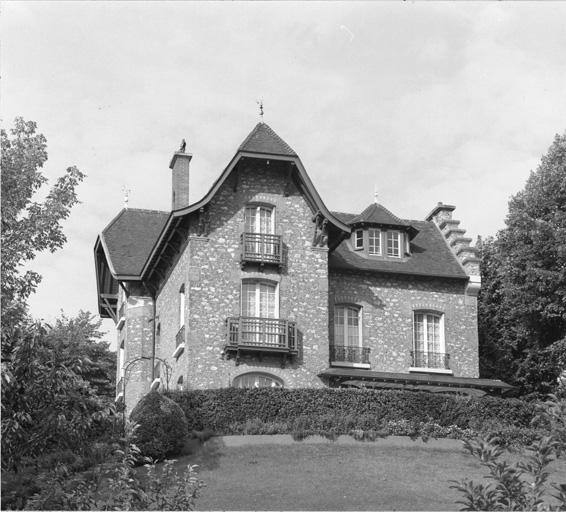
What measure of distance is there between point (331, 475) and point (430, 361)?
10.7 meters

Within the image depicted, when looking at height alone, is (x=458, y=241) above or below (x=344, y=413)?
above

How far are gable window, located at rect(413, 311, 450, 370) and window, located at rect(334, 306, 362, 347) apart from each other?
2.01m

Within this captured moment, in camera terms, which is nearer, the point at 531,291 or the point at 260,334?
the point at 260,334

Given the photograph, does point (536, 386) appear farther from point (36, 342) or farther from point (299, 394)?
point (36, 342)

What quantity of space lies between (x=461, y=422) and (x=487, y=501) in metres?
19.5

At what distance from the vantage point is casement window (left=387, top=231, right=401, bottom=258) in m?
38.7

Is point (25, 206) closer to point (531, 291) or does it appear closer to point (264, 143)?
point (264, 143)

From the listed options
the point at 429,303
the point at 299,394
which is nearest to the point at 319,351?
the point at 299,394

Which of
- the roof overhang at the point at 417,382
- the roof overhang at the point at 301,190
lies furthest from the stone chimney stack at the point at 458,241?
the roof overhang at the point at 301,190

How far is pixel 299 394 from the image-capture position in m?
31.1

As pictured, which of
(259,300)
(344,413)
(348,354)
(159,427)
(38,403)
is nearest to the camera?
(38,403)

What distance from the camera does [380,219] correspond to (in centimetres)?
3872

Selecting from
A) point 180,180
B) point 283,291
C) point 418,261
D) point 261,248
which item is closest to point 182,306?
point 261,248

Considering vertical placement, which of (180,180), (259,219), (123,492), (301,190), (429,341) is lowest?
(123,492)
